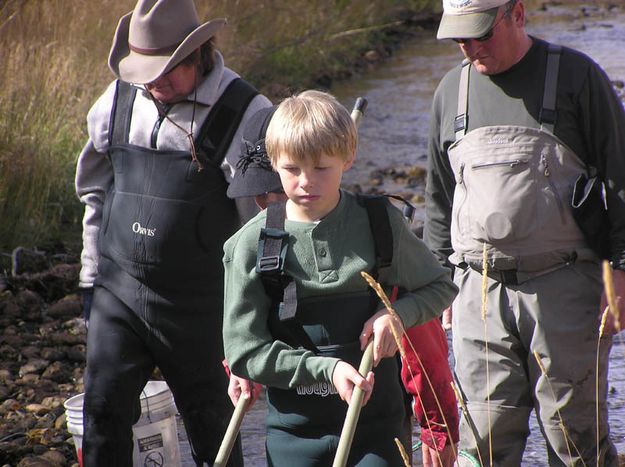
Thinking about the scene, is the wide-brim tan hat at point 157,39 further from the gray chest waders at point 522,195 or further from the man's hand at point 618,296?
the man's hand at point 618,296

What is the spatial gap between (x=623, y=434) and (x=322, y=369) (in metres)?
2.84

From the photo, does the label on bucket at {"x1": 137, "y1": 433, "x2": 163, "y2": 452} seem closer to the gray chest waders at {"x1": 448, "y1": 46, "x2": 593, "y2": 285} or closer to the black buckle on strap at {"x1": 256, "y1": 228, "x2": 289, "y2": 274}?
the gray chest waders at {"x1": 448, "y1": 46, "x2": 593, "y2": 285}

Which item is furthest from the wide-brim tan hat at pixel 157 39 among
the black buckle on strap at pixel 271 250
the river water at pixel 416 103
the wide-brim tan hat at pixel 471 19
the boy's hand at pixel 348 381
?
the river water at pixel 416 103

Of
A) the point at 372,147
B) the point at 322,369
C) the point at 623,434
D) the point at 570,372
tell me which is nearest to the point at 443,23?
the point at 570,372

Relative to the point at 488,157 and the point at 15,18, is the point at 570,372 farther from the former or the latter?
the point at 15,18

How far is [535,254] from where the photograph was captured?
422 centimetres

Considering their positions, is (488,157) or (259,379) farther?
(488,157)

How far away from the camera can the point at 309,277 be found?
11.5ft

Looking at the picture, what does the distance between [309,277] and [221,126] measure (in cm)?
109

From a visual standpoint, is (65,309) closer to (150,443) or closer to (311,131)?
(150,443)

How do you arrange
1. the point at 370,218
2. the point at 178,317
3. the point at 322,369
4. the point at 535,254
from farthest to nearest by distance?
the point at 178,317 < the point at 535,254 < the point at 370,218 < the point at 322,369

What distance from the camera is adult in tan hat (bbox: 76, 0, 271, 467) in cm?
442

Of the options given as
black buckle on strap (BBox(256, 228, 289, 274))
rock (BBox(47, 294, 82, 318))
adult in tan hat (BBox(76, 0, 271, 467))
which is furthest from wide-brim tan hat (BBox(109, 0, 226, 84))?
rock (BBox(47, 294, 82, 318))

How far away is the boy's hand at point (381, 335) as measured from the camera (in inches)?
132
